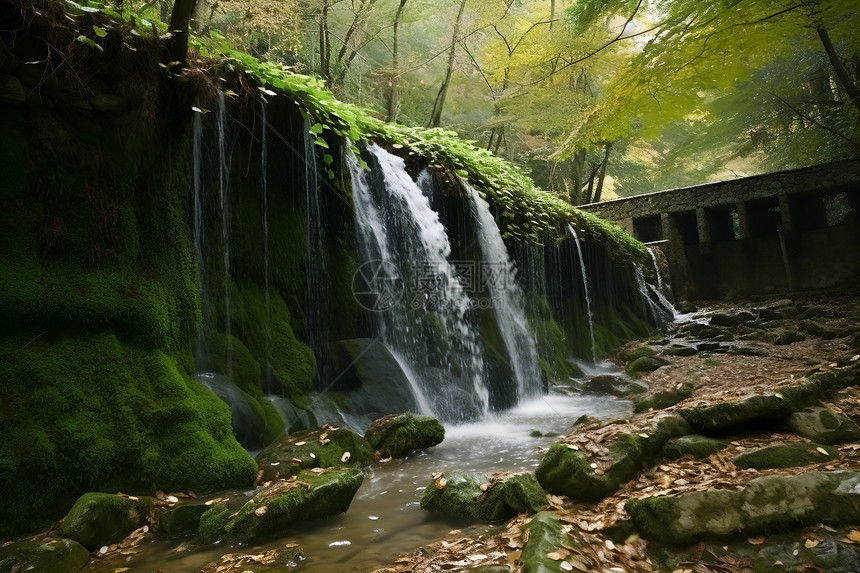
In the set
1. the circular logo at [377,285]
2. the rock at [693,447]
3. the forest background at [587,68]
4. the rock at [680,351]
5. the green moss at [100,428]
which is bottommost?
the rock at [680,351]

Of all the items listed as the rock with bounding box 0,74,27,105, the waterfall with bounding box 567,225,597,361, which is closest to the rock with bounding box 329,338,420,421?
the rock with bounding box 0,74,27,105

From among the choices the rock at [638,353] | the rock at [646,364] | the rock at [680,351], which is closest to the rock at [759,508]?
the rock at [646,364]

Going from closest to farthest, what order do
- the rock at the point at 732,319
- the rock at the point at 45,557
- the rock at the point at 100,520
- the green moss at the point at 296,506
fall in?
the rock at the point at 45,557, the rock at the point at 100,520, the green moss at the point at 296,506, the rock at the point at 732,319

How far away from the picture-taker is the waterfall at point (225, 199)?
217 inches

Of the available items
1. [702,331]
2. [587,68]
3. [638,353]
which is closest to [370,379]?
[638,353]

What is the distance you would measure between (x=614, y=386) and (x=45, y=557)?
28.4 ft

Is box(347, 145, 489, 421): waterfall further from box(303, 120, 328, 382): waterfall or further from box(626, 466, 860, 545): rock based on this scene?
box(626, 466, 860, 545): rock

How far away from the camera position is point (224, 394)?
4930 mm

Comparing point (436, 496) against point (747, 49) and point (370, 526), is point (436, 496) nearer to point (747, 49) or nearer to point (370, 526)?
point (370, 526)

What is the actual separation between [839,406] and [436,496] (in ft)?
10.9

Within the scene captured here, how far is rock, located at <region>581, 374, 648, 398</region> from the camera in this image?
352 inches

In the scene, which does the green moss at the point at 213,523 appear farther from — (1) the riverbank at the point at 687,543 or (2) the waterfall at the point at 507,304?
(2) the waterfall at the point at 507,304

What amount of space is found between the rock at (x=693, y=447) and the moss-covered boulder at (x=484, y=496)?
103cm

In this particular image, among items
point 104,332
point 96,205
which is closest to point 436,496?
point 104,332
